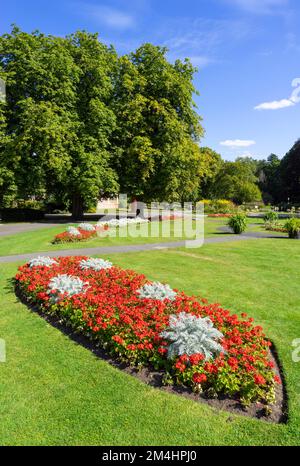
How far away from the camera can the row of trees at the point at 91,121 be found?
94.4 feet

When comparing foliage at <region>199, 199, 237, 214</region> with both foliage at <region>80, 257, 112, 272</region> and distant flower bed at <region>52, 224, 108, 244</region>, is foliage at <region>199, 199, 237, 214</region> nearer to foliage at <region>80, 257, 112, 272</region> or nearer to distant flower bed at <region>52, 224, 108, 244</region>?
distant flower bed at <region>52, 224, 108, 244</region>

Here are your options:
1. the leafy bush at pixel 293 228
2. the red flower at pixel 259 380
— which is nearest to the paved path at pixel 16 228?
the leafy bush at pixel 293 228

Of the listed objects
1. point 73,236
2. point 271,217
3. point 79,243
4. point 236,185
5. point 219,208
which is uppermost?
point 236,185

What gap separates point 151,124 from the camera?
34.1m

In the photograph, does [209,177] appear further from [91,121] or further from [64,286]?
[64,286]

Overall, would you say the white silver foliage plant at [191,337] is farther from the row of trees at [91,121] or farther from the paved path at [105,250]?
the row of trees at [91,121]

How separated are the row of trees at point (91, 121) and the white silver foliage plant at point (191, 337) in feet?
79.5

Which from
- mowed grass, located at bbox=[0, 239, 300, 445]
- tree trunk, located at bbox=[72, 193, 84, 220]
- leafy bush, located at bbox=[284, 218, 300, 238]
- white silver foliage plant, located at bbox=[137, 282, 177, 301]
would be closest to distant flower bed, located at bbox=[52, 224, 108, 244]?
mowed grass, located at bbox=[0, 239, 300, 445]

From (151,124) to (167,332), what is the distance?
31.0 meters

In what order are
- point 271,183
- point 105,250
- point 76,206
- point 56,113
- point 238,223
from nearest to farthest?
point 105,250, point 238,223, point 56,113, point 76,206, point 271,183

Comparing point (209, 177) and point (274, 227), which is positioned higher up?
point (209, 177)

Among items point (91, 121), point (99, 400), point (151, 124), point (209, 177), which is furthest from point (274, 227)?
point (209, 177)
